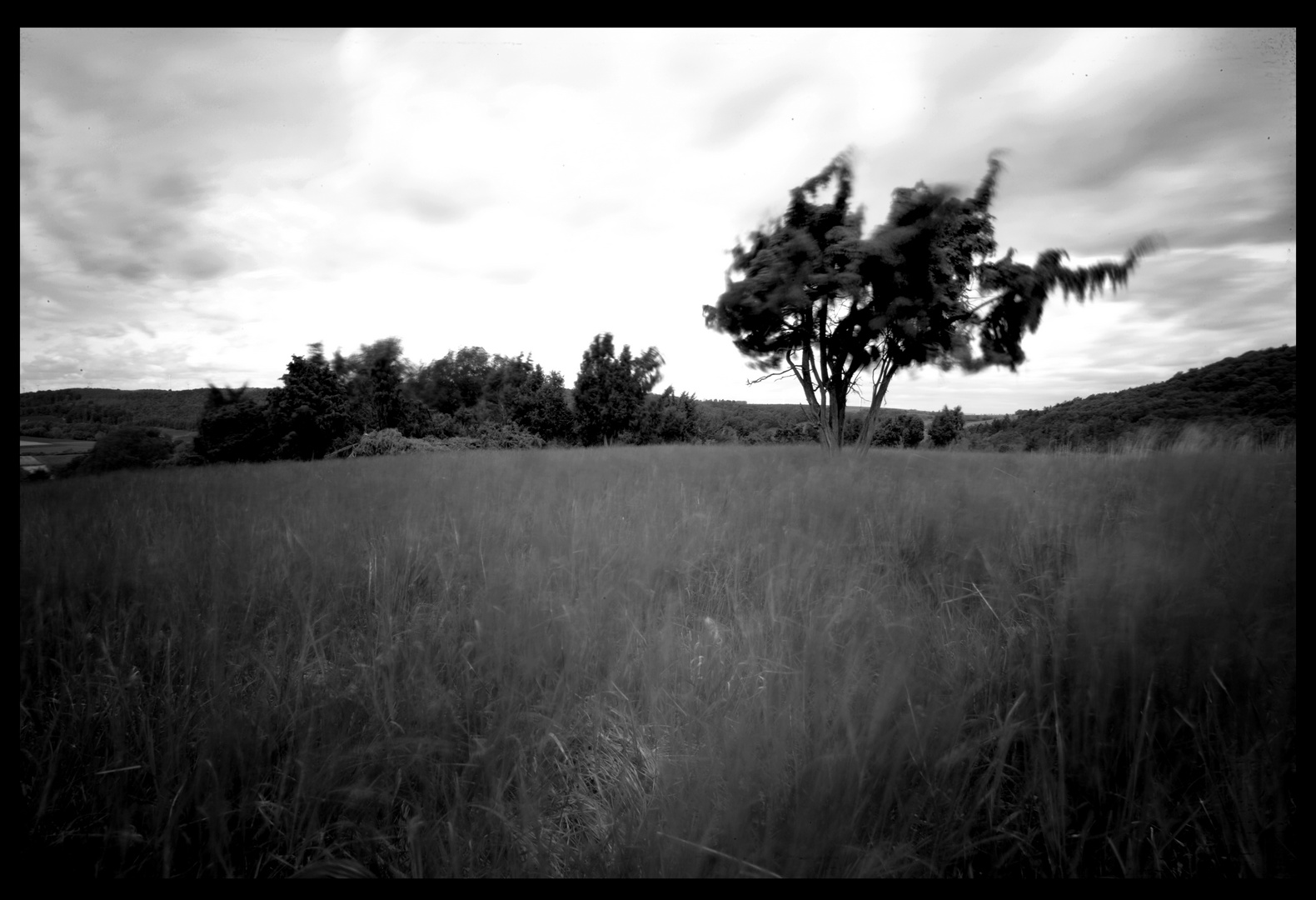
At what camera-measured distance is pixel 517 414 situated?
14.0 feet

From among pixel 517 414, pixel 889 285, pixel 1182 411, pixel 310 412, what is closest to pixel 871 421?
pixel 889 285

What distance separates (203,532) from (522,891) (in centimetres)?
251

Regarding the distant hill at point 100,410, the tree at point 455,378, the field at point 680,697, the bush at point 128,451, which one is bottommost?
the field at point 680,697

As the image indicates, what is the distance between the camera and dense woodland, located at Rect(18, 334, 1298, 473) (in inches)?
65.5

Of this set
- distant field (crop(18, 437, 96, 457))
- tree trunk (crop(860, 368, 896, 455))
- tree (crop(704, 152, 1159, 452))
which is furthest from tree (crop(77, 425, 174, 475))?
tree trunk (crop(860, 368, 896, 455))

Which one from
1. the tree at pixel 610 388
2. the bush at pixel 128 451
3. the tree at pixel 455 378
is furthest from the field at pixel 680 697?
the tree at pixel 610 388

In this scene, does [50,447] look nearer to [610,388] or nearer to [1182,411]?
[610,388]

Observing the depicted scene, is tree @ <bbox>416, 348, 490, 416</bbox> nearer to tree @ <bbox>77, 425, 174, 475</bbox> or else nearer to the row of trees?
the row of trees

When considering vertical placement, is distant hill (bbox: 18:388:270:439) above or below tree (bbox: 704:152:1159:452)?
below

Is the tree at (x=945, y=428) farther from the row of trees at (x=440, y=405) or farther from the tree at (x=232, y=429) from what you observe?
the tree at (x=232, y=429)

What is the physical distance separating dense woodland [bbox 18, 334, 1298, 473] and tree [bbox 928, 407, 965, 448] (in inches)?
0.7

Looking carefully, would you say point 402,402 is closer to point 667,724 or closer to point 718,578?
point 718,578

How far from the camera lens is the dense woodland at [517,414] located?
1663mm

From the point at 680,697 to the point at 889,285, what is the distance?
9.47ft
